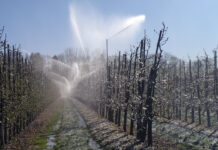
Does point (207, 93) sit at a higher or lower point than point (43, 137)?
higher

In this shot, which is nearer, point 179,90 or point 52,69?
point 179,90

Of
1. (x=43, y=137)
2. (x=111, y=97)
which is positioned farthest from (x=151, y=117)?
(x=111, y=97)

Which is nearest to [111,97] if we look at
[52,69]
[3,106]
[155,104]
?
[155,104]

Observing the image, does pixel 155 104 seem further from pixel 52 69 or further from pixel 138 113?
pixel 52 69

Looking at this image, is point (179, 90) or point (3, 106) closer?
point (3, 106)

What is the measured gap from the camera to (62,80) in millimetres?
147250

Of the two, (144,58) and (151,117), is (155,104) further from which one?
(144,58)

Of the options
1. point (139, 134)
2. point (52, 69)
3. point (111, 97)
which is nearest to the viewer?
point (139, 134)

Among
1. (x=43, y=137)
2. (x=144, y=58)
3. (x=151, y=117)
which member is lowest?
(x=43, y=137)

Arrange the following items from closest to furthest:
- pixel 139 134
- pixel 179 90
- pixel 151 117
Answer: pixel 151 117, pixel 139 134, pixel 179 90

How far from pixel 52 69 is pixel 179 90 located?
109059 millimetres

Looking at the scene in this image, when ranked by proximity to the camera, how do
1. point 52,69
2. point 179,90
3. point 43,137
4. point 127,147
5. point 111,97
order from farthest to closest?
point 52,69
point 179,90
point 111,97
point 43,137
point 127,147

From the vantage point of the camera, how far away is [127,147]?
55.3 feet

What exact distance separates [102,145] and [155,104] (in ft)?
16.9
